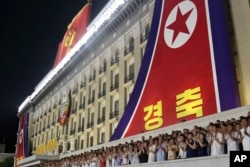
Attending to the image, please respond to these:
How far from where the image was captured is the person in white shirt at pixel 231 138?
10023mm

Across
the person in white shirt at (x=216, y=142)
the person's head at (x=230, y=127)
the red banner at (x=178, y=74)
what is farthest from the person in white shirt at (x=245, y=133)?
the red banner at (x=178, y=74)

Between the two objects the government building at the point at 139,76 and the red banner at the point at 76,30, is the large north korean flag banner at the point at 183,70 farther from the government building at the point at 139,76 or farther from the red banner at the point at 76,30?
the red banner at the point at 76,30

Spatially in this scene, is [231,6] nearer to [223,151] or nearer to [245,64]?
[245,64]

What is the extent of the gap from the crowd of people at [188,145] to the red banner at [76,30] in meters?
30.3

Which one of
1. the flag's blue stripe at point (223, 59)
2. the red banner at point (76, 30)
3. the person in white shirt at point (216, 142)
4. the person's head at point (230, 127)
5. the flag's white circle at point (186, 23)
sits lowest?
the person in white shirt at point (216, 142)

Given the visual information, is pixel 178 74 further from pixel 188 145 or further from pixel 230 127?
pixel 230 127

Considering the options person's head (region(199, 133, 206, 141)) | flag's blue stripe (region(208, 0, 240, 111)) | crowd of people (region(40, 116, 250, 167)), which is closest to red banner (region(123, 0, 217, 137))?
flag's blue stripe (region(208, 0, 240, 111))

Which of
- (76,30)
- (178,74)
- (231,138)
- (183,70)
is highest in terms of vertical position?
(76,30)

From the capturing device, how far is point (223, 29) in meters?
17.4

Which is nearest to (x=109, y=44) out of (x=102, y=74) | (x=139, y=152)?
(x=102, y=74)

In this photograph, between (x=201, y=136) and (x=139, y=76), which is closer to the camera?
(x=201, y=136)

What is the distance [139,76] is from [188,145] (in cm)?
1252

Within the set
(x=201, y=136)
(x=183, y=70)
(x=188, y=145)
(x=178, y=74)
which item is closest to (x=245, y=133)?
(x=201, y=136)

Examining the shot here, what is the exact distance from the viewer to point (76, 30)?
154ft
